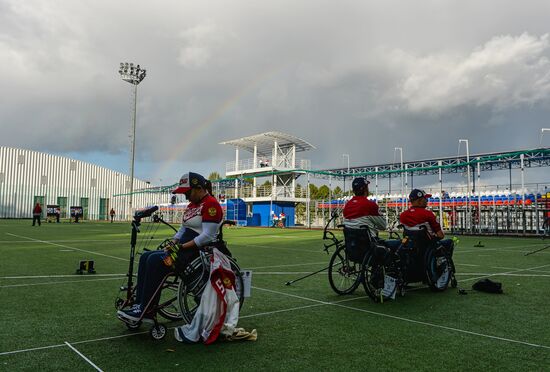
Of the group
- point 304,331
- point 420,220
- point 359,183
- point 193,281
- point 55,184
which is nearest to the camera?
point 193,281

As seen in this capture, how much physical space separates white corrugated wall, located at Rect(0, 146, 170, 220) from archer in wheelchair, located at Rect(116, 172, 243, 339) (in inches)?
2495

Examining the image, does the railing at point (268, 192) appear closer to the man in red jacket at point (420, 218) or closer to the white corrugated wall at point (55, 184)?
the white corrugated wall at point (55, 184)

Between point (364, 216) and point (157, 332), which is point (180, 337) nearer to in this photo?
point (157, 332)

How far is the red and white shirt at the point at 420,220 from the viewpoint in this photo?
23.1ft

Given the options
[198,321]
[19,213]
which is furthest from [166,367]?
[19,213]

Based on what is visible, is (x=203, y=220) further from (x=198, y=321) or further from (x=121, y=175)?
(x=121, y=175)

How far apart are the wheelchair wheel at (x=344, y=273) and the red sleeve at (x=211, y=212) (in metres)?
2.51

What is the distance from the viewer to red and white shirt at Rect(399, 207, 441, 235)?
23.1ft

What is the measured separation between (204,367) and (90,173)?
270 ft

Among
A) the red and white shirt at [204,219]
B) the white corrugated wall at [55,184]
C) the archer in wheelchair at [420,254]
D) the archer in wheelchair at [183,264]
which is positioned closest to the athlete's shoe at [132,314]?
the archer in wheelchair at [183,264]

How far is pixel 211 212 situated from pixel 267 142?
5458cm

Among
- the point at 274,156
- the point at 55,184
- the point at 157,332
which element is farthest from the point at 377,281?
the point at 55,184

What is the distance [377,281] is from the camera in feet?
20.5

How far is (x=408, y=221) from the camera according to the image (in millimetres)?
7152
